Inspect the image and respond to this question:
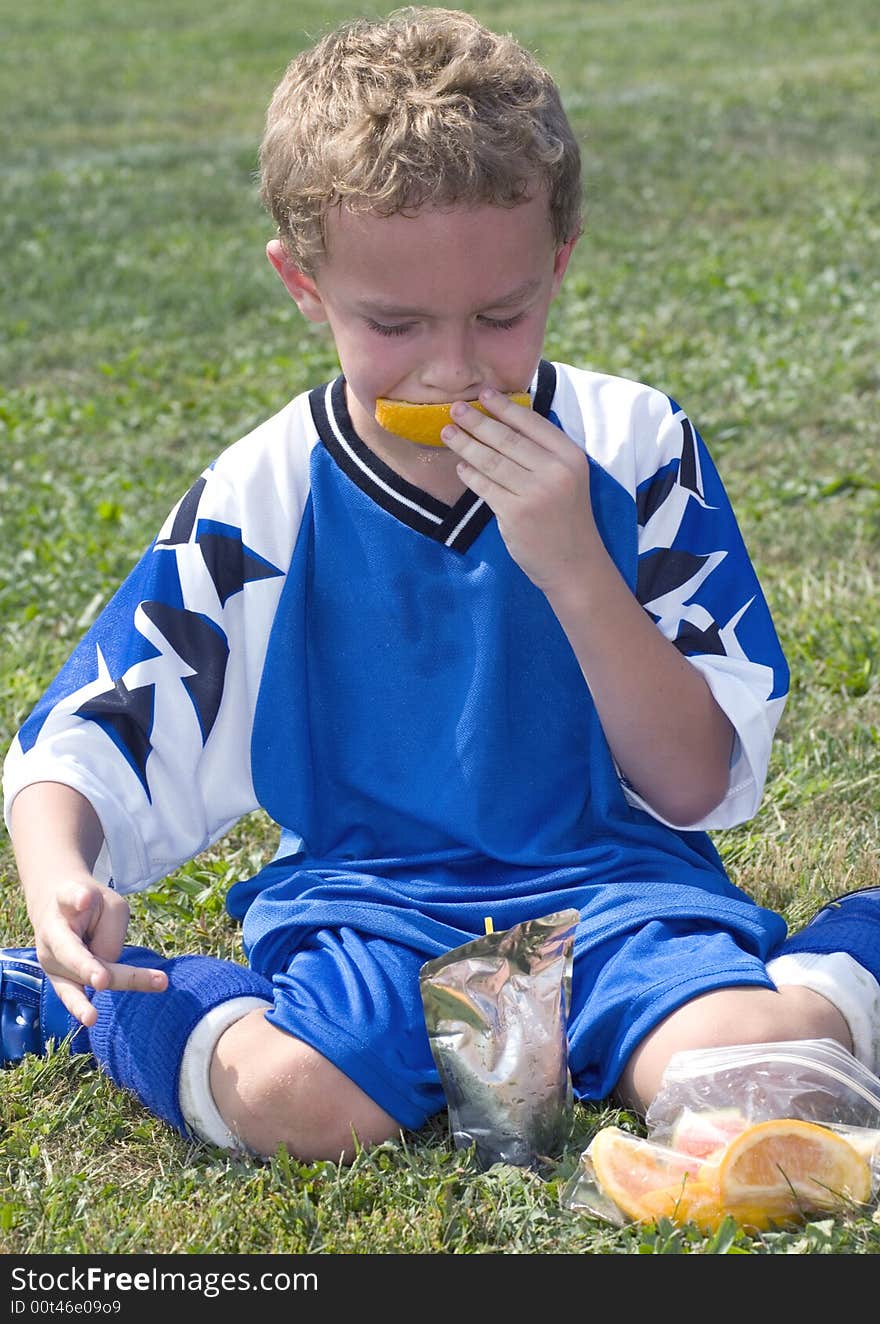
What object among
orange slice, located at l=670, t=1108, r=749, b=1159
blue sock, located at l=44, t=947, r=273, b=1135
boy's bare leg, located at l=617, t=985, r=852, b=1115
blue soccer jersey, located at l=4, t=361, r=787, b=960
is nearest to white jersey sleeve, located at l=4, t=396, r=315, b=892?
blue soccer jersey, located at l=4, t=361, r=787, b=960

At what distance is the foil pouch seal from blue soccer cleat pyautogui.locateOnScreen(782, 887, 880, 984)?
0.40m

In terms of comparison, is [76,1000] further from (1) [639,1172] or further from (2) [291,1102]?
(1) [639,1172]

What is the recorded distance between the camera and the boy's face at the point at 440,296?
7.07ft

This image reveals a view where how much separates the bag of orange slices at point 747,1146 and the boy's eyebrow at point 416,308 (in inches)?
39.1

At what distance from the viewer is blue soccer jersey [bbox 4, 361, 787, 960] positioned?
240 cm

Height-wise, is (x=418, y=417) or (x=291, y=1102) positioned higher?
(x=418, y=417)

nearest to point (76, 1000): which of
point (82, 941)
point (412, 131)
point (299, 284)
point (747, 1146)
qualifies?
point (82, 941)

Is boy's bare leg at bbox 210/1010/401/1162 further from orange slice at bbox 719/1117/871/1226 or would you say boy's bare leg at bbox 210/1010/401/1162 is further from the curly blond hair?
the curly blond hair

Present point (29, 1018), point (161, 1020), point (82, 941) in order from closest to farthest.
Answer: point (82, 941) → point (161, 1020) → point (29, 1018)

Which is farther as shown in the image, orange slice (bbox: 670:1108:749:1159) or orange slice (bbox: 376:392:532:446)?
orange slice (bbox: 376:392:532:446)

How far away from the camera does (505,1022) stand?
2156 millimetres

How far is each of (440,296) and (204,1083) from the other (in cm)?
109

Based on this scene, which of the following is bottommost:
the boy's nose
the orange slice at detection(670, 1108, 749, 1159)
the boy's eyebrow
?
the orange slice at detection(670, 1108, 749, 1159)
